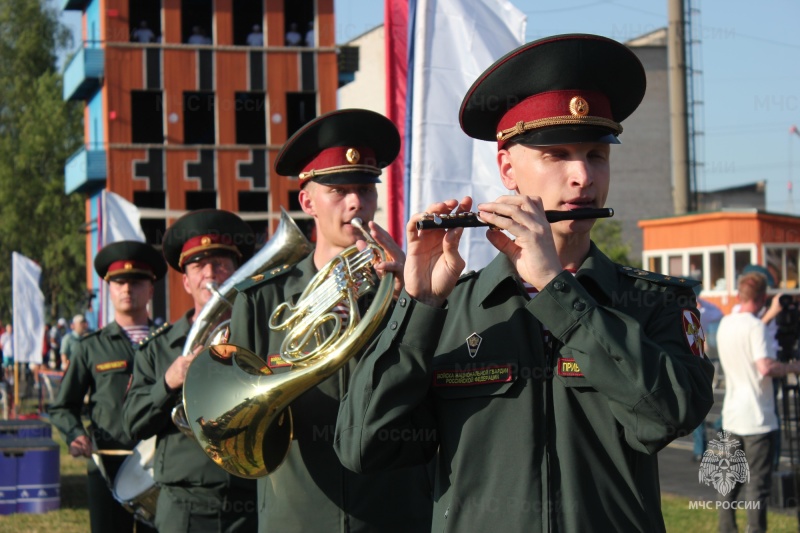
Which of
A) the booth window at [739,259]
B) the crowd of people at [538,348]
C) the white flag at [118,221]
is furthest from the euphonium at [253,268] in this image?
the booth window at [739,259]

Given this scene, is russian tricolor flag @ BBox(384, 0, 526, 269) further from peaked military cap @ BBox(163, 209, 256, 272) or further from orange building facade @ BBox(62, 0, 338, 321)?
orange building facade @ BBox(62, 0, 338, 321)

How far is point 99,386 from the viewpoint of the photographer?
815 centimetres

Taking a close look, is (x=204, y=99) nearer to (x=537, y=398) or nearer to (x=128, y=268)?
(x=128, y=268)

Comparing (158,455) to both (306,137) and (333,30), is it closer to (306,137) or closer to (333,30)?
(306,137)

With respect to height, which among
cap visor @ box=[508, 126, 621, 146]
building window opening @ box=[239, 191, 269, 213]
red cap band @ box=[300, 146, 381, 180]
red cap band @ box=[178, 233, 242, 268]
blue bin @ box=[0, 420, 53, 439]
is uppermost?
building window opening @ box=[239, 191, 269, 213]

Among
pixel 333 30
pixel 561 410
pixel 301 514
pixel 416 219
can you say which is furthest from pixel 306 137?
pixel 333 30

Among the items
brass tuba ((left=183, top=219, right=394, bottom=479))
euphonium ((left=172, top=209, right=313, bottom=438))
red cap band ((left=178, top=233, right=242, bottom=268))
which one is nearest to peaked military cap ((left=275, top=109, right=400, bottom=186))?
brass tuba ((left=183, top=219, right=394, bottom=479))

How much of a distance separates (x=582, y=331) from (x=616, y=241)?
47.6 m

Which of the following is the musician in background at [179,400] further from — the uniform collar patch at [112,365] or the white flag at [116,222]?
the white flag at [116,222]

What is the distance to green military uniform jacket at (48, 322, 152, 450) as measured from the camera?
786 cm

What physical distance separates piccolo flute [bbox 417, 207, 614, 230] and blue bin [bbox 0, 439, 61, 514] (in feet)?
31.6

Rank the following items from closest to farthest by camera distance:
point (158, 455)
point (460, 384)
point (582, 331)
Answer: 1. point (582, 331)
2. point (460, 384)
3. point (158, 455)

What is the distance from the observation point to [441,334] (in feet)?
10.4

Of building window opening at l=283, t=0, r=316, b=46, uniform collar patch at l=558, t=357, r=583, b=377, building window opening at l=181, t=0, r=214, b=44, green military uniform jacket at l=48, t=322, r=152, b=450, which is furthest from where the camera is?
building window opening at l=181, t=0, r=214, b=44
